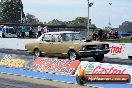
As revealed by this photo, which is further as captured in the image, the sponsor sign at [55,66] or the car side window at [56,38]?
the car side window at [56,38]

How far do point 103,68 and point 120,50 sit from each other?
38.8 feet

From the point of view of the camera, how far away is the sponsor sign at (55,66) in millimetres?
15241

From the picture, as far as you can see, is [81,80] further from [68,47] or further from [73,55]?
[68,47]

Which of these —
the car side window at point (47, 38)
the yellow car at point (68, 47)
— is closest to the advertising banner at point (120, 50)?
the yellow car at point (68, 47)

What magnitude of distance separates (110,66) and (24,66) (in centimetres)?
569

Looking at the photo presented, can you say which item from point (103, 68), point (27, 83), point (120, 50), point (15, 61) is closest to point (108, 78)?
point (103, 68)

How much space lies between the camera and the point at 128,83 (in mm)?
12438

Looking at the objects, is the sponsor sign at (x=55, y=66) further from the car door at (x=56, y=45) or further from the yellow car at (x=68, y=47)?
the car door at (x=56, y=45)

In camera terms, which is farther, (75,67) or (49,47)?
(49,47)

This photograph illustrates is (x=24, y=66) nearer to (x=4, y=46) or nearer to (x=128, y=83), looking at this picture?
(x=128, y=83)

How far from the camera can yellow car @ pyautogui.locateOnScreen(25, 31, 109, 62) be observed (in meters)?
19.3

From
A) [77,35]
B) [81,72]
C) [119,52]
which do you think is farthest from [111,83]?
[119,52]

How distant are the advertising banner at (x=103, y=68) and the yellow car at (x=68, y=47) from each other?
4.72m

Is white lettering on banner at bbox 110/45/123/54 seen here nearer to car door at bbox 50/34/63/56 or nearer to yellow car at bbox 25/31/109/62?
yellow car at bbox 25/31/109/62
